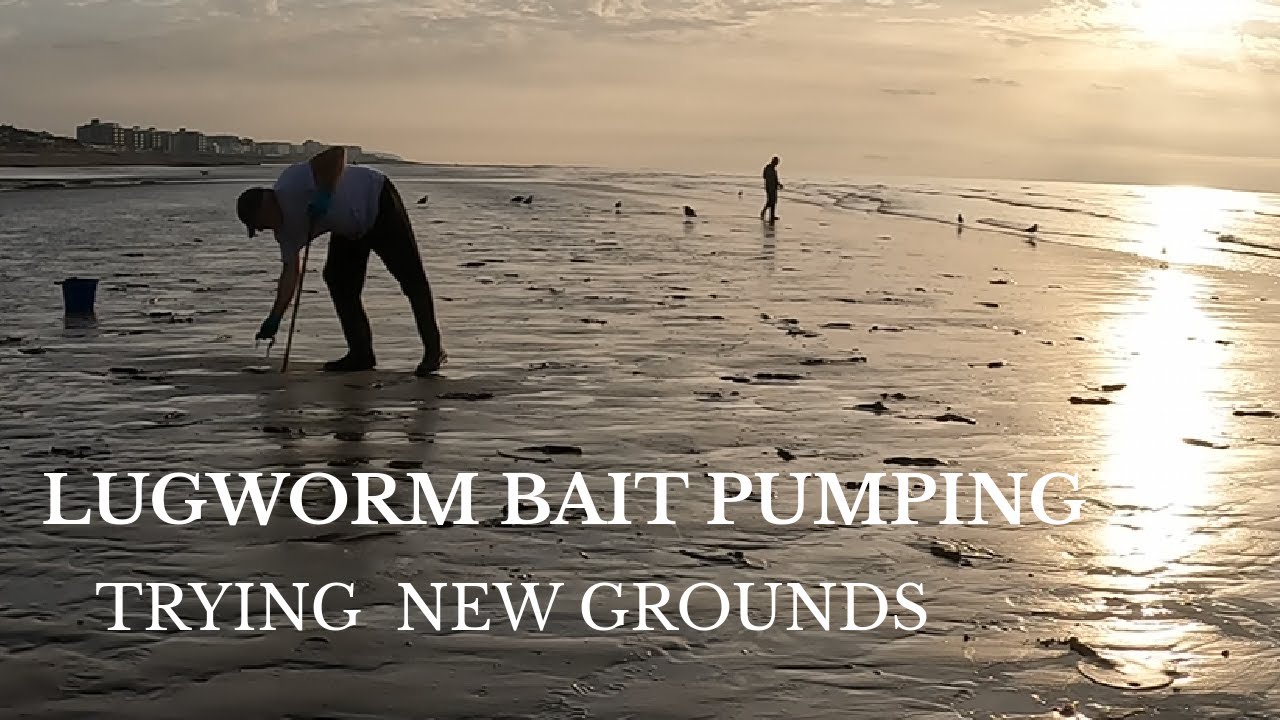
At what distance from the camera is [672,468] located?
7.31 m

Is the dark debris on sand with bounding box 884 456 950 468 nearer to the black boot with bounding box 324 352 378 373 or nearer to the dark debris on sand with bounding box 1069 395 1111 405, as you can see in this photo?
the dark debris on sand with bounding box 1069 395 1111 405

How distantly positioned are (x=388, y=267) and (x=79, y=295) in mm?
4014

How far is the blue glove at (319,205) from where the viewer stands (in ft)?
31.9

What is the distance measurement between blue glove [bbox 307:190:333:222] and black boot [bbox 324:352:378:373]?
1.22 metres

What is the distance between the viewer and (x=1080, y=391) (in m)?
10.4

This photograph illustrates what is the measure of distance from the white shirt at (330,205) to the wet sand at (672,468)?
1.03m

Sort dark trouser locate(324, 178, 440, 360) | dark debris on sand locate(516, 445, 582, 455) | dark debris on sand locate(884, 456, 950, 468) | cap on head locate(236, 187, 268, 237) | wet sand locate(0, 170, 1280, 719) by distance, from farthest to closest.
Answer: dark trouser locate(324, 178, 440, 360), cap on head locate(236, 187, 268, 237), dark debris on sand locate(516, 445, 582, 455), dark debris on sand locate(884, 456, 950, 468), wet sand locate(0, 170, 1280, 719)

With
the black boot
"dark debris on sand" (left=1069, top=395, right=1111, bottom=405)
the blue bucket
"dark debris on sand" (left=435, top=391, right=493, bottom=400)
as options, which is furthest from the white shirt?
"dark debris on sand" (left=1069, top=395, right=1111, bottom=405)

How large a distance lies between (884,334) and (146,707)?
411 inches

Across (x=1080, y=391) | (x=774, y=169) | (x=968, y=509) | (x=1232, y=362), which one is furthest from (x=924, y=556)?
(x=774, y=169)

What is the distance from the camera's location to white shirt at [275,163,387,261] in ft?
31.8

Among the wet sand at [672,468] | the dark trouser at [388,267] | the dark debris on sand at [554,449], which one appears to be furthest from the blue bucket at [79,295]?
the dark debris on sand at [554,449]

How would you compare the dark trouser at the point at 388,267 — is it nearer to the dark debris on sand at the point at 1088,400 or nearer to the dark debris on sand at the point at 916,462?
the dark debris on sand at the point at 916,462

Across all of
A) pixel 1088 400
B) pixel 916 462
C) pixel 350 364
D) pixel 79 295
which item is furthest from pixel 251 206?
pixel 1088 400
